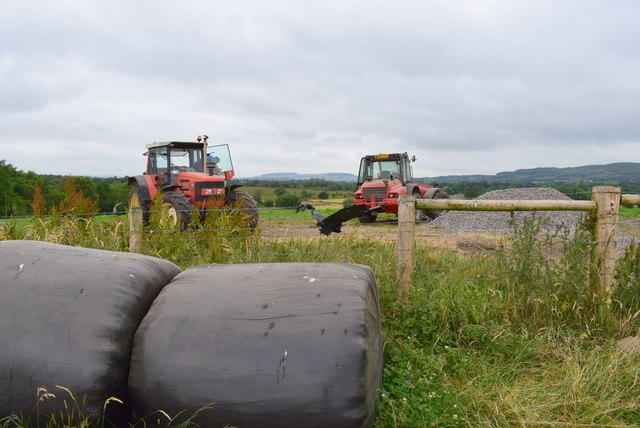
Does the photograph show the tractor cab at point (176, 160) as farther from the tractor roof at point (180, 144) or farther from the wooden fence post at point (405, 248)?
the wooden fence post at point (405, 248)

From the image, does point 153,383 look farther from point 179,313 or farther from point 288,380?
point 288,380

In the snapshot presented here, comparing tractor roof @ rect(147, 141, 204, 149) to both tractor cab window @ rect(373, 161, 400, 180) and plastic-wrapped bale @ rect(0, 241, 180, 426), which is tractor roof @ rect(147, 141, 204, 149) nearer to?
tractor cab window @ rect(373, 161, 400, 180)

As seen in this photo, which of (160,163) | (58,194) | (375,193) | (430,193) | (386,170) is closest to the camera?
(160,163)

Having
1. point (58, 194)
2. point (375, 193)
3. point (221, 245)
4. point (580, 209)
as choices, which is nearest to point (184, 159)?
point (375, 193)

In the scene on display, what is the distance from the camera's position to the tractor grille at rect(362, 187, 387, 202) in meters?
14.4

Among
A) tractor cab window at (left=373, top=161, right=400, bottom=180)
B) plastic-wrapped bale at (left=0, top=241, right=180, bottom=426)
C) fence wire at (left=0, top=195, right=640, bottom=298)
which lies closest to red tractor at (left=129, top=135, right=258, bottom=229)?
fence wire at (left=0, top=195, right=640, bottom=298)

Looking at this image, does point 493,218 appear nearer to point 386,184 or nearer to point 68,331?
point 386,184

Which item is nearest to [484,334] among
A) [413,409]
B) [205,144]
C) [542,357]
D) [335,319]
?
[542,357]

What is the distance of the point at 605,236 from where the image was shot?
4105 millimetres

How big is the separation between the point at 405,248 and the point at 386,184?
10382 mm

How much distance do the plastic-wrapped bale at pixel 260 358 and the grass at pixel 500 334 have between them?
71cm

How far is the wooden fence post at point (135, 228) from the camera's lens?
4857 mm

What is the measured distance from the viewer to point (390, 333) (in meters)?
3.60

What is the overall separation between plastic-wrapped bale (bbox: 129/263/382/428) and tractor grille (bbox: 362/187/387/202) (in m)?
12.3
